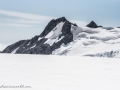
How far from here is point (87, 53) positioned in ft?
587

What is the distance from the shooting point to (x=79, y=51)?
19188cm

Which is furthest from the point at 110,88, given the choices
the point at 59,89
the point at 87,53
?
the point at 87,53

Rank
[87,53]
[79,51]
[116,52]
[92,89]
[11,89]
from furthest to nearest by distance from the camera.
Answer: [79,51] → [87,53] → [116,52] → [92,89] → [11,89]

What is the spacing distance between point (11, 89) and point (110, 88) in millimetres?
10338

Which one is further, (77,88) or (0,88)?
(77,88)

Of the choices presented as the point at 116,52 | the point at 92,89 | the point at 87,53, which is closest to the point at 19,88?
the point at 92,89

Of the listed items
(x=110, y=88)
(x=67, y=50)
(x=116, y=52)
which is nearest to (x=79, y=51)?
(x=67, y=50)

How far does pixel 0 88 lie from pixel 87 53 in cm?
16005

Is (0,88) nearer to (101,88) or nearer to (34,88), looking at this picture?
(34,88)

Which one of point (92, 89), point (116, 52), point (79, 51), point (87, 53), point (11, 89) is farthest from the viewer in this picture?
point (79, 51)

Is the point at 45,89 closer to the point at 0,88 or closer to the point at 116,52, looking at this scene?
the point at 0,88

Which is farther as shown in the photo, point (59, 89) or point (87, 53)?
point (87, 53)

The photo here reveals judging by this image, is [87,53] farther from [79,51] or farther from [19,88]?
[19,88]

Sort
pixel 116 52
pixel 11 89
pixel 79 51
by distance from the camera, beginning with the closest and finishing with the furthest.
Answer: pixel 11 89, pixel 116 52, pixel 79 51
